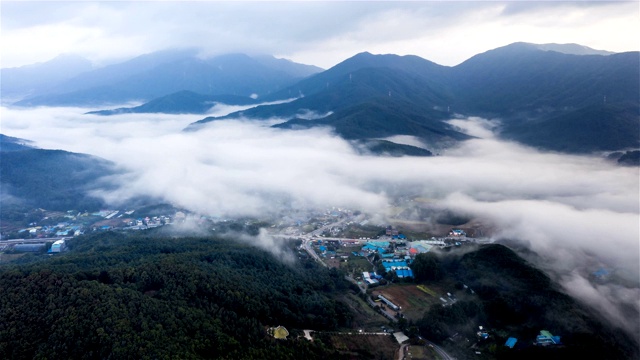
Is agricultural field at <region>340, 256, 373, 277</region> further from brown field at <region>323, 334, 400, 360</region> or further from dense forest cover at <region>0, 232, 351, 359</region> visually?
brown field at <region>323, 334, 400, 360</region>

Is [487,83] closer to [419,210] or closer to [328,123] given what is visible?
[328,123]

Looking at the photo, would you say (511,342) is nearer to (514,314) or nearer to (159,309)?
(514,314)

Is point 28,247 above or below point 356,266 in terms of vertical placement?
above

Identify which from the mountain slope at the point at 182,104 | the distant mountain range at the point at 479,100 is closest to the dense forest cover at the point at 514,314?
the distant mountain range at the point at 479,100

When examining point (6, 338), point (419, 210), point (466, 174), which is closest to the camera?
point (6, 338)

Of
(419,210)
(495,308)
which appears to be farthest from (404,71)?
(495,308)

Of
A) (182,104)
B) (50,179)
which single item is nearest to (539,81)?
(182,104)

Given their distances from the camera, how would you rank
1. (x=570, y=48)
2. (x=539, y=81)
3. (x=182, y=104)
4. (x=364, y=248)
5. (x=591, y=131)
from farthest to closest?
(x=570, y=48) → (x=182, y=104) → (x=539, y=81) → (x=591, y=131) → (x=364, y=248)
